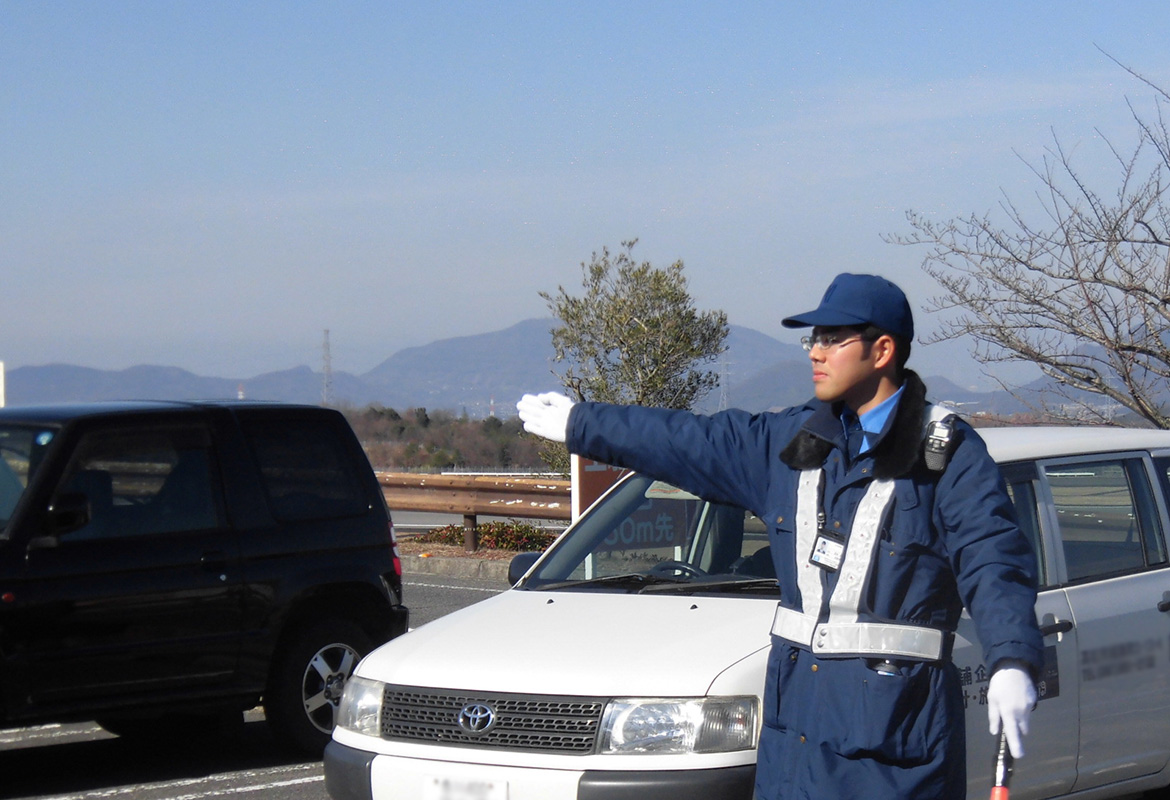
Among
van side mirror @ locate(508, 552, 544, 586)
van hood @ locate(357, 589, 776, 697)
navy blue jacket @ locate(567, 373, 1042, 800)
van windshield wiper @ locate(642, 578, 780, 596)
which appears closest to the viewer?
navy blue jacket @ locate(567, 373, 1042, 800)

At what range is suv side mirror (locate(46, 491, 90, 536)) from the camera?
6.75m

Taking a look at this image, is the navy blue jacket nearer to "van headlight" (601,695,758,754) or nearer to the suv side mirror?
"van headlight" (601,695,758,754)

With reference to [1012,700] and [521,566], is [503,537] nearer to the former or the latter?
[521,566]

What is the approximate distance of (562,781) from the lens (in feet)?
14.1

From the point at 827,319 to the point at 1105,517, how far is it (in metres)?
2.93

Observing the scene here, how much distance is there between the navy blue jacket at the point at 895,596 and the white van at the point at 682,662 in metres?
0.92

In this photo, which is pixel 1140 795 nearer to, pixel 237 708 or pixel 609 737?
pixel 609 737

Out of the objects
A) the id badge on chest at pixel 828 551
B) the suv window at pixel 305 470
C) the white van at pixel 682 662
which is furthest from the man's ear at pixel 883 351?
the suv window at pixel 305 470

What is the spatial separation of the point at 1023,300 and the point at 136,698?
8.39 m

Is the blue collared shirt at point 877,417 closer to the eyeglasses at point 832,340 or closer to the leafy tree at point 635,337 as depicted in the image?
the eyeglasses at point 832,340

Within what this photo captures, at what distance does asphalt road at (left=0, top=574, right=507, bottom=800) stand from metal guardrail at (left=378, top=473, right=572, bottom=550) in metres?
8.25

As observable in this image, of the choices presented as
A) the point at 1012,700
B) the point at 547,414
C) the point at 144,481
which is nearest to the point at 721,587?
the point at 547,414

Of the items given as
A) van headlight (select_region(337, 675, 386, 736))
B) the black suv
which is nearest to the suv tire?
the black suv

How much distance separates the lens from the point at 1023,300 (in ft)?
40.5
